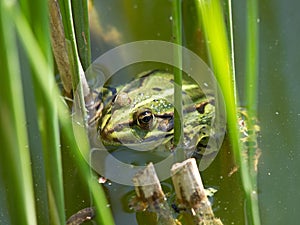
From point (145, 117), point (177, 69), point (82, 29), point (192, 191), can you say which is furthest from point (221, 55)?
point (145, 117)

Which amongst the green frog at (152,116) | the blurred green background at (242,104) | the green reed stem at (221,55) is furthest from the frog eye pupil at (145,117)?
the green reed stem at (221,55)

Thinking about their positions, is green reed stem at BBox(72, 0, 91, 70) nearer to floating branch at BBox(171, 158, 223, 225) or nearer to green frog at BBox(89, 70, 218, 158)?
green frog at BBox(89, 70, 218, 158)

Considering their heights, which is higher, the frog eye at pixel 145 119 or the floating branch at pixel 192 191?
the frog eye at pixel 145 119

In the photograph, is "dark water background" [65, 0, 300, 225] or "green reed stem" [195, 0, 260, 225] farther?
"dark water background" [65, 0, 300, 225]

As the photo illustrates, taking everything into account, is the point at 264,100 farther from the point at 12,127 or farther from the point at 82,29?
the point at 12,127

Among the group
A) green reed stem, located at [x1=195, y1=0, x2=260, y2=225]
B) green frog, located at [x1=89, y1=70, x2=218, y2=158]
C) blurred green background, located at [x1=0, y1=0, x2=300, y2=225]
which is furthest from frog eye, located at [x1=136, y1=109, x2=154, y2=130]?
green reed stem, located at [x1=195, y1=0, x2=260, y2=225]

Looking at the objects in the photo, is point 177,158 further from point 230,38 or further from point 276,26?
point 276,26

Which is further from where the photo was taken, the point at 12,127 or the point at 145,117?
the point at 145,117

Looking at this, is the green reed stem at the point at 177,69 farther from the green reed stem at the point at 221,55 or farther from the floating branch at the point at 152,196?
the floating branch at the point at 152,196
